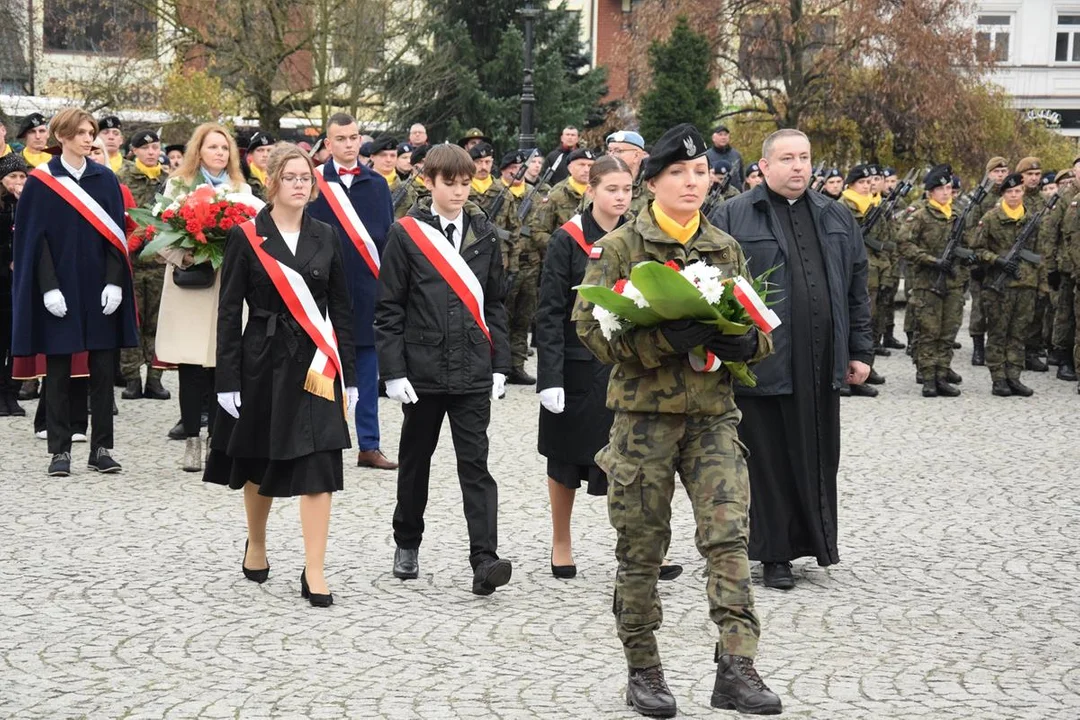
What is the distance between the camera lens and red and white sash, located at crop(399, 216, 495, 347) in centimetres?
767

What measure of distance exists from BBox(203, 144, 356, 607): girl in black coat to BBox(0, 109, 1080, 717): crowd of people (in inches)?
0.4

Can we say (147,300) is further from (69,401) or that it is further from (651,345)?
(651,345)

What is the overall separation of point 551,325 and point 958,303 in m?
9.40

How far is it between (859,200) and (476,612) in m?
12.1

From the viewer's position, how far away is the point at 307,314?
7457mm

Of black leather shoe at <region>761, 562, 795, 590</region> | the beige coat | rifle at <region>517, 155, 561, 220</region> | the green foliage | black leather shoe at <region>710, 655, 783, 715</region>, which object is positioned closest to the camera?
black leather shoe at <region>710, 655, 783, 715</region>

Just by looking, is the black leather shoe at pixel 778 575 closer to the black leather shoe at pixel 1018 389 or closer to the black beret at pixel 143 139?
the black beret at pixel 143 139

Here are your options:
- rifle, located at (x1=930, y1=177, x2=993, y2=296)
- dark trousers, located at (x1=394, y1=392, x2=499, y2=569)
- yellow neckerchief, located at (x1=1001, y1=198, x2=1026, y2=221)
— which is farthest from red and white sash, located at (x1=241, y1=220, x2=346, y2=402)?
yellow neckerchief, located at (x1=1001, y1=198, x2=1026, y2=221)

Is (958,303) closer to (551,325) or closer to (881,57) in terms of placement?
(551,325)

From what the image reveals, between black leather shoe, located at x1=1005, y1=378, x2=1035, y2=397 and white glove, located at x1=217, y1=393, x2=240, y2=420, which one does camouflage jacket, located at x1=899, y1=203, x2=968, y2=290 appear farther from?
white glove, located at x1=217, y1=393, x2=240, y2=420

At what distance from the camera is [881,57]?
123 feet

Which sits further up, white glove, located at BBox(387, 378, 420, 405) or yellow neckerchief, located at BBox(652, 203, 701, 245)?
yellow neckerchief, located at BBox(652, 203, 701, 245)

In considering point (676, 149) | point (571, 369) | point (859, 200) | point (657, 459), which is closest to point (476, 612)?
point (571, 369)

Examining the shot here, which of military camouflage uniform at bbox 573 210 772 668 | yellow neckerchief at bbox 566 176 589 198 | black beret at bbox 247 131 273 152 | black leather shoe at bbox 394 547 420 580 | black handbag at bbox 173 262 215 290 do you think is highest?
black beret at bbox 247 131 273 152
